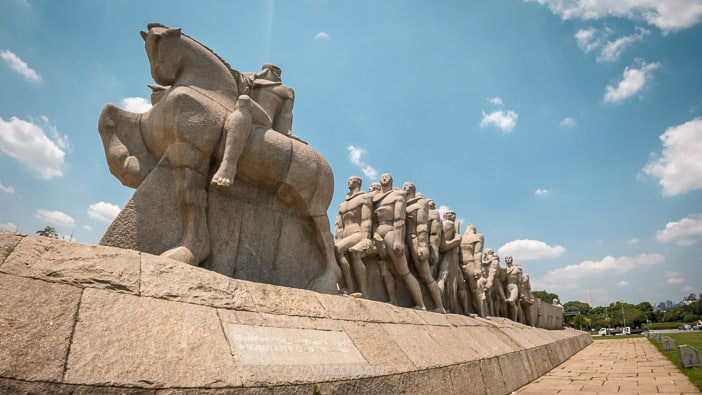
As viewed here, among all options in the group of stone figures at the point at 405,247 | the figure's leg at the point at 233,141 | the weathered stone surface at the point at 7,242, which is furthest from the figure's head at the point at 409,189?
the weathered stone surface at the point at 7,242

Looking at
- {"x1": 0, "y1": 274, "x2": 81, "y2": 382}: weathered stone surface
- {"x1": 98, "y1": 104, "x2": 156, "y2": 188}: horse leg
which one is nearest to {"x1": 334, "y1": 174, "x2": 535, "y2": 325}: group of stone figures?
{"x1": 98, "y1": 104, "x2": 156, "y2": 188}: horse leg

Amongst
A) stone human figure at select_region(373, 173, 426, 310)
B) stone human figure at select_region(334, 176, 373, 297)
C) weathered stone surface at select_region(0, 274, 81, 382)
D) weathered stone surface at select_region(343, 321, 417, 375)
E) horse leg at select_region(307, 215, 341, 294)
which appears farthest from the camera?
stone human figure at select_region(373, 173, 426, 310)

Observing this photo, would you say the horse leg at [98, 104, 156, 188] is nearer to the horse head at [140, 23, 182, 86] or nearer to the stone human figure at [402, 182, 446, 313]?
the horse head at [140, 23, 182, 86]

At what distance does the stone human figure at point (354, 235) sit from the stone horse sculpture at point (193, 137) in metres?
2.10

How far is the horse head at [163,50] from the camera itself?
5.27m

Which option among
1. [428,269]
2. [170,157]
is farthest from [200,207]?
Answer: [428,269]

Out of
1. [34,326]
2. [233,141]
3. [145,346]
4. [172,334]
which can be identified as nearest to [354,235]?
[233,141]

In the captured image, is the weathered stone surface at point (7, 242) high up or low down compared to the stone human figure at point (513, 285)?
down

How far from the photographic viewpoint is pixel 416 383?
4227 millimetres

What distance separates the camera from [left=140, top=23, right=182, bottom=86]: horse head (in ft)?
17.3

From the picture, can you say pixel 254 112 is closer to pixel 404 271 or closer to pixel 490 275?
pixel 404 271

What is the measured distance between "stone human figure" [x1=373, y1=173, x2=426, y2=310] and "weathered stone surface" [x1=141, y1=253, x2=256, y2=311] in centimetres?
527

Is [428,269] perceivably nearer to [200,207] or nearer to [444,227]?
[444,227]

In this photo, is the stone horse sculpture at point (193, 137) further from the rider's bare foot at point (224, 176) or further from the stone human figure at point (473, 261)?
the stone human figure at point (473, 261)
